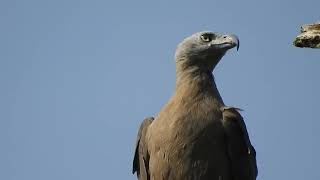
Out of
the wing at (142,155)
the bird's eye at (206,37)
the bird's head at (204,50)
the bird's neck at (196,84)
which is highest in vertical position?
the bird's eye at (206,37)

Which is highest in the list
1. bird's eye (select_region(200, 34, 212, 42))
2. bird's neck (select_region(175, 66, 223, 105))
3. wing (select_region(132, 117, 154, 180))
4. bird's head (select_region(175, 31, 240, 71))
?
bird's eye (select_region(200, 34, 212, 42))

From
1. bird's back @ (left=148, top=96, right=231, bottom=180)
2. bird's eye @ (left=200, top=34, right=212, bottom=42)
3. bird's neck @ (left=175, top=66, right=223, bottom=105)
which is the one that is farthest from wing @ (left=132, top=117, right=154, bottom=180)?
bird's eye @ (left=200, top=34, right=212, bottom=42)

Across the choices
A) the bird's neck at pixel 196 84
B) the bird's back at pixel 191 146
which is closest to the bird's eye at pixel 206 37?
the bird's neck at pixel 196 84

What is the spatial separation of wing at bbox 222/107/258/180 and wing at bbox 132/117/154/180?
3.74 ft

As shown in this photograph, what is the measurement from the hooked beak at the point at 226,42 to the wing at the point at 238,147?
0.92 meters

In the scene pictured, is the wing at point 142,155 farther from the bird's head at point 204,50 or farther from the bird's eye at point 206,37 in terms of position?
the bird's eye at point 206,37

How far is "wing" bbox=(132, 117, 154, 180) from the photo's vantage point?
9.88 m

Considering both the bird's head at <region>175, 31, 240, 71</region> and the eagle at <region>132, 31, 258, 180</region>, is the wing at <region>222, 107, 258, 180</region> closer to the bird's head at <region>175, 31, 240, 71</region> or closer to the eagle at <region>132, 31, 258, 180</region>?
the eagle at <region>132, 31, 258, 180</region>

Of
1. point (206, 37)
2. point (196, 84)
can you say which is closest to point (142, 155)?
point (196, 84)

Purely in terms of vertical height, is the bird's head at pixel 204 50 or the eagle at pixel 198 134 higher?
the bird's head at pixel 204 50

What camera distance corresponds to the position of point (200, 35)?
1027 centimetres

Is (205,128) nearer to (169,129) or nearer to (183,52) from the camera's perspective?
(169,129)

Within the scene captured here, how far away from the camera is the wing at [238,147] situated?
9477 mm

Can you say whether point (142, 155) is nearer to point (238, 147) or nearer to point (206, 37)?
Result: point (238, 147)
